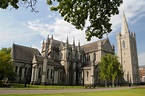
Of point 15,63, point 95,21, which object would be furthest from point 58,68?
point 95,21

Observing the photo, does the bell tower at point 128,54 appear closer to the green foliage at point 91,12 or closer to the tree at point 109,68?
the tree at point 109,68

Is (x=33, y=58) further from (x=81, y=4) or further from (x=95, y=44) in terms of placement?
(x=81, y=4)

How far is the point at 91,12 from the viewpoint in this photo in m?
12.3

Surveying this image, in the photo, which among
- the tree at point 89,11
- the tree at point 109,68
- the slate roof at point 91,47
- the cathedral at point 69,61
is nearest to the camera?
the tree at point 89,11

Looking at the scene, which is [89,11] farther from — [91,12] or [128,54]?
[128,54]

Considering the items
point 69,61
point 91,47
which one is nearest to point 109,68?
point 69,61

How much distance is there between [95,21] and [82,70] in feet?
170

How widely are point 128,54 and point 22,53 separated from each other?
48.9m

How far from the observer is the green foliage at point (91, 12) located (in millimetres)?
11883

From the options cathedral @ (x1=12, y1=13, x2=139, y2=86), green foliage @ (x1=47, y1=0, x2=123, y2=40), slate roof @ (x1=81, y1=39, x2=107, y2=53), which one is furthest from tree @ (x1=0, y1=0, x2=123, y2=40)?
slate roof @ (x1=81, y1=39, x2=107, y2=53)

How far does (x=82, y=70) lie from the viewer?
6341 cm

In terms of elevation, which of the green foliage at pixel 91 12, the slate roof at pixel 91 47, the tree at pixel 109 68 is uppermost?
the slate roof at pixel 91 47

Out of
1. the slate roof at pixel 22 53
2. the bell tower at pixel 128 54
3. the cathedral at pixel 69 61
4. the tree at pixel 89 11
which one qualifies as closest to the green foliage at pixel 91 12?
the tree at pixel 89 11

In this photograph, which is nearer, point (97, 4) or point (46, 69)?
point (97, 4)
